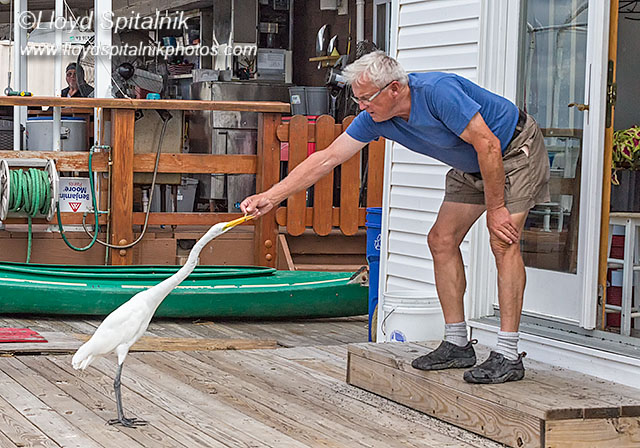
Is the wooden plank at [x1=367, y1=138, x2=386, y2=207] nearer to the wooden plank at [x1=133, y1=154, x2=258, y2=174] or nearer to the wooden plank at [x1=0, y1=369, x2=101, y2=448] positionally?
the wooden plank at [x1=133, y1=154, x2=258, y2=174]

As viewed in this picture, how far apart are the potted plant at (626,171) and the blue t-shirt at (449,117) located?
5.06 ft

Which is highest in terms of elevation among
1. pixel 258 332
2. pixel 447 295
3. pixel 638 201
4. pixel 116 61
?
pixel 116 61

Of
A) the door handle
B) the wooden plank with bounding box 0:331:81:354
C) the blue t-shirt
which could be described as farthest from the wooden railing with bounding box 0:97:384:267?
the blue t-shirt

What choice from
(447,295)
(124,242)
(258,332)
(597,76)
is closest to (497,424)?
(447,295)

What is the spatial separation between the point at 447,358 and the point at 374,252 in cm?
192

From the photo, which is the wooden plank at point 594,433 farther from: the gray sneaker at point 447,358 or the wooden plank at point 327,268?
the wooden plank at point 327,268

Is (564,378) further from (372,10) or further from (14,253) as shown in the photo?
(372,10)

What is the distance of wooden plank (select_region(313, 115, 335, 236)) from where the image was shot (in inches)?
322

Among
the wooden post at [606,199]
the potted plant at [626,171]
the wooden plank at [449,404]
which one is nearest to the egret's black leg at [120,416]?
the wooden plank at [449,404]

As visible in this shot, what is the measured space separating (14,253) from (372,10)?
5.38 metres

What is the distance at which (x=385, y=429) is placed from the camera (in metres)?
3.84

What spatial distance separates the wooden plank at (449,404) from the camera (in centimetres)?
349

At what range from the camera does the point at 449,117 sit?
3727mm

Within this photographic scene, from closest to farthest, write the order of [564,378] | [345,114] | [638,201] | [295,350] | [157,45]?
1. [564,378]
2. [638,201]
3. [295,350]
4. [345,114]
5. [157,45]
